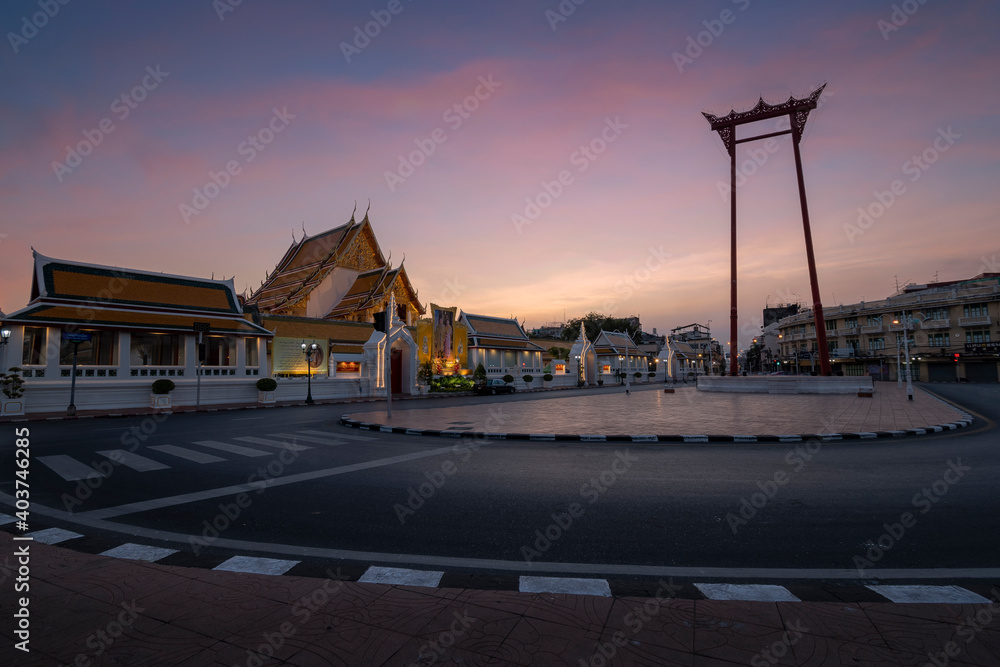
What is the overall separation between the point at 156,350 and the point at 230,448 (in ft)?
75.1

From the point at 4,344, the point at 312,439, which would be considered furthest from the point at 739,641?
the point at 4,344

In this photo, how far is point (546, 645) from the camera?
273 centimetres

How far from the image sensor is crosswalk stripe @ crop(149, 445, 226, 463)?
938cm

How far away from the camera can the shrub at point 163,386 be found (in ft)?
78.6

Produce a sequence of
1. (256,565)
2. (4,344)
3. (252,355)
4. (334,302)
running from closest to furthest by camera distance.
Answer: (256,565), (4,344), (252,355), (334,302)

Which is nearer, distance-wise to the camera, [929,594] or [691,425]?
[929,594]

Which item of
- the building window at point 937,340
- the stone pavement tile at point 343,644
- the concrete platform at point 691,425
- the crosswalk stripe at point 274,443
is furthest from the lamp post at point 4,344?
the building window at point 937,340

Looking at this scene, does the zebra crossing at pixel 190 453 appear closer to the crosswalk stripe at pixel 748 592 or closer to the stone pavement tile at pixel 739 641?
the crosswalk stripe at pixel 748 592

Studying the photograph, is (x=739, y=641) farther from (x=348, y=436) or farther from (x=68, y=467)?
(x=348, y=436)

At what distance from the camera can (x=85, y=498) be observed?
21.5ft

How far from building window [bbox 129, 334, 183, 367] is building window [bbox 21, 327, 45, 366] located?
468 cm

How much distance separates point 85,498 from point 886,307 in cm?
8121

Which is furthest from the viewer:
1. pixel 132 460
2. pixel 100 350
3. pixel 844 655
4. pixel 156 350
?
pixel 156 350

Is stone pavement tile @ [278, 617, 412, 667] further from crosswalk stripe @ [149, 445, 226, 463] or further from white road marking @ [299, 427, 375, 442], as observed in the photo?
white road marking @ [299, 427, 375, 442]
